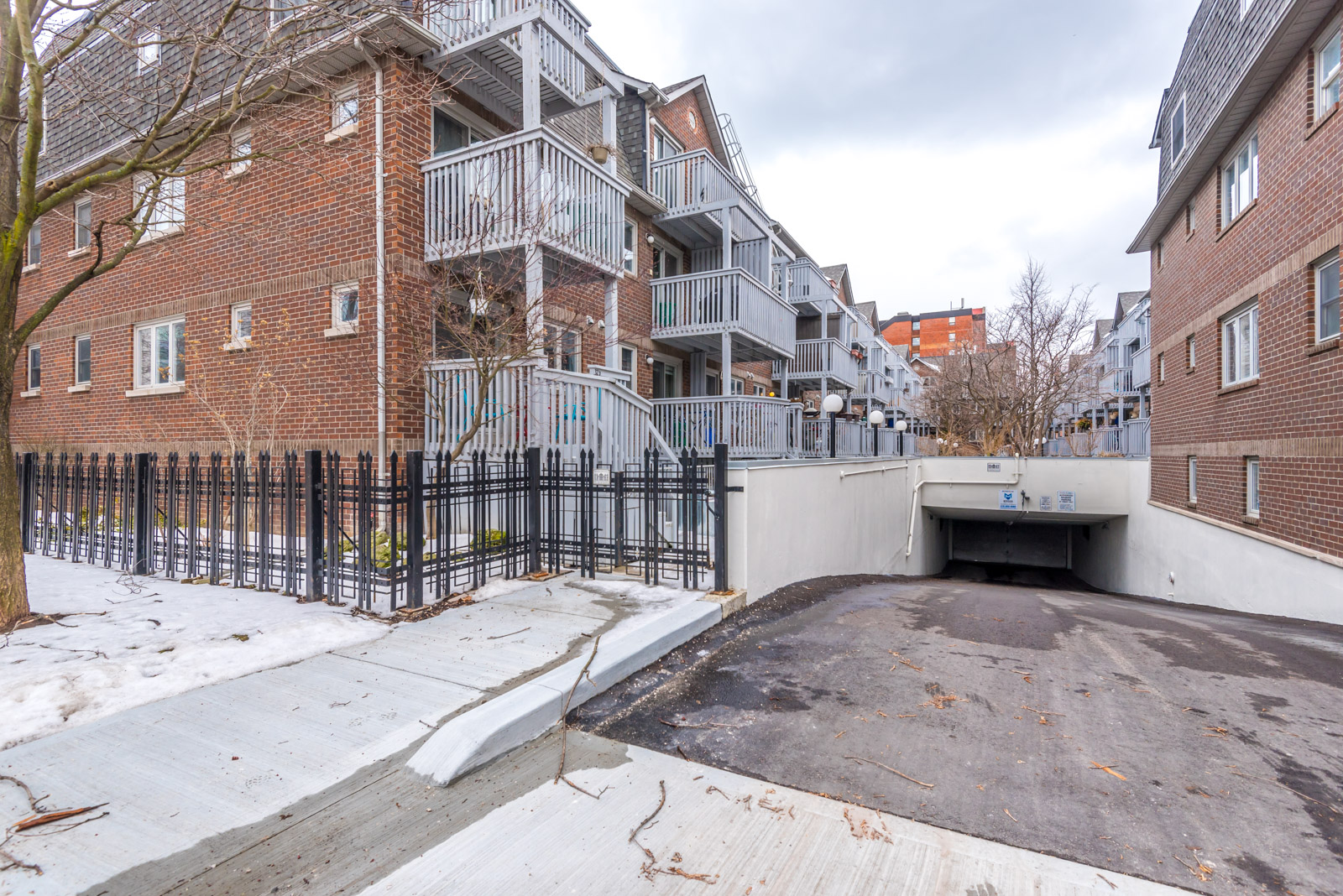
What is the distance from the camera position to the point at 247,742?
3.24 m

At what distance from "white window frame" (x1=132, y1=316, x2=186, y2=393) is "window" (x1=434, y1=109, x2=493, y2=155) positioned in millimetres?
5856

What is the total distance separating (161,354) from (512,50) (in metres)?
8.76

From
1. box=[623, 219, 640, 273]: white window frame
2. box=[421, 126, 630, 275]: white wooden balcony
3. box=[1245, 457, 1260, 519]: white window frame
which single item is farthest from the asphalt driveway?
box=[623, 219, 640, 273]: white window frame

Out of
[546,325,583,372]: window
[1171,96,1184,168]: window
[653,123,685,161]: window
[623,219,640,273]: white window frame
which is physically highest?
[653,123,685,161]: window

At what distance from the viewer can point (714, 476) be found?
618cm

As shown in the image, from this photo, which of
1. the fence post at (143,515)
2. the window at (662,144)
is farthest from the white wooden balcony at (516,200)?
the window at (662,144)

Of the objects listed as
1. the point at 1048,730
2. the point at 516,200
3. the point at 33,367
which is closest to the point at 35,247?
the point at 33,367

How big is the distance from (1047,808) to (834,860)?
106 cm

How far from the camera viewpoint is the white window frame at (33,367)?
14.6 m

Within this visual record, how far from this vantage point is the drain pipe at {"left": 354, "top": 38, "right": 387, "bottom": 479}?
30.7ft

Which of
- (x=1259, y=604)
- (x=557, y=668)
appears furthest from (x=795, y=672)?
(x=1259, y=604)

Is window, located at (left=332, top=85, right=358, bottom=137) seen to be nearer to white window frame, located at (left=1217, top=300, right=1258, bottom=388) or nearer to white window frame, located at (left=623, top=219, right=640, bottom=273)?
white window frame, located at (left=623, top=219, right=640, bottom=273)

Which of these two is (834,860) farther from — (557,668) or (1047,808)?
(557,668)

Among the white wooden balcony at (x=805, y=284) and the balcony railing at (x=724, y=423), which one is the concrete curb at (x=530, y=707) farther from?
the white wooden balcony at (x=805, y=284)
